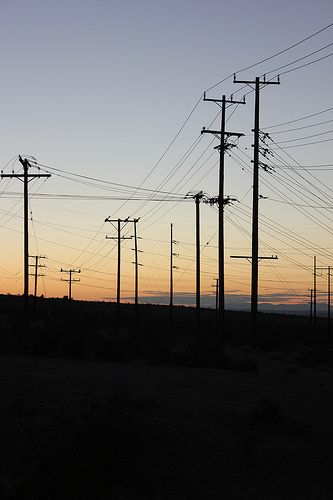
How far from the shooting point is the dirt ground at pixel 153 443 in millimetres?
13312

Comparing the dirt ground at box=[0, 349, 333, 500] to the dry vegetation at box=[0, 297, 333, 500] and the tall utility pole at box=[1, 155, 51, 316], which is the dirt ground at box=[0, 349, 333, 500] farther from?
the tall utility pole at box=[1, 155, 51, 316]

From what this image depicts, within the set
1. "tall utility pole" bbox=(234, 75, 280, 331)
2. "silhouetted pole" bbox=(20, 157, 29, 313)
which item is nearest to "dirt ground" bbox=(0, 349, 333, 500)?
"tall utility pole" bbox=(234, 75, 280, 331)

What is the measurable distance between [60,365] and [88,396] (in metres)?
12.7

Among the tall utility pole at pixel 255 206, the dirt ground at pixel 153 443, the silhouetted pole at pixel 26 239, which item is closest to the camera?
the dirt ground at pixel 153 443

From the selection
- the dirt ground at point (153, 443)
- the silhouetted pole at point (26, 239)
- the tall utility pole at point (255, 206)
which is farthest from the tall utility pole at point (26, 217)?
the dirt ground at point (153, 443)

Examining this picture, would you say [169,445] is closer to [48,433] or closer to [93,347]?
[48,433]

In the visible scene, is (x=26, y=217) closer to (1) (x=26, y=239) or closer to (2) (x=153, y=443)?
(1) (x=26, y=239)

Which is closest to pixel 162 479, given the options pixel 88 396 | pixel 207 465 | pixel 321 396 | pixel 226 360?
pixel 207 465

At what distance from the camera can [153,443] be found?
1614cm

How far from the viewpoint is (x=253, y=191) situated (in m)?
46.5

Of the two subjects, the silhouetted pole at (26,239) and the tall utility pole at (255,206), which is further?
the silhouetted pole at (26,239)

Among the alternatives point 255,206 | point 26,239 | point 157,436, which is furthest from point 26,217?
point 157,436

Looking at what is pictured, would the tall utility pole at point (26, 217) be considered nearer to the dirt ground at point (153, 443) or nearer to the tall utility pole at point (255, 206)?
the tall utility pole at point (255, 206)

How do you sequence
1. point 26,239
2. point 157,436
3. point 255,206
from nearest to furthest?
point 157,436 → point 255,206 → point 26,239
